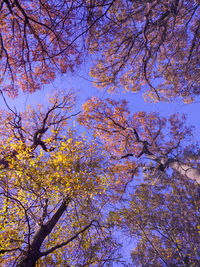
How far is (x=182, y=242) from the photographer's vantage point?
4289 millimetres

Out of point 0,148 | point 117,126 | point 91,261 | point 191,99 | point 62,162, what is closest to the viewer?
point 91,261

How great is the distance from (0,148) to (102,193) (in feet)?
16.4

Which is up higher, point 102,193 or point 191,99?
point 191,99

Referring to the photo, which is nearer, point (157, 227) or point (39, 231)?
point (39, 231)

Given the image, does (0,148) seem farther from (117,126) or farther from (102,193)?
(117,126)

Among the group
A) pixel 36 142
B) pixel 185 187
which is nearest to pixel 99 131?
pixel 36 142

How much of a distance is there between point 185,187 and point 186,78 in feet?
13.6

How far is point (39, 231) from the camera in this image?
4.10 m

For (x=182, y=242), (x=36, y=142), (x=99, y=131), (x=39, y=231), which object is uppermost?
(x=99, y=131)

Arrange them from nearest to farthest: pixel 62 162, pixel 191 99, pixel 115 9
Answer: pixel 115 9
pixel 62 162
pixel 191 99

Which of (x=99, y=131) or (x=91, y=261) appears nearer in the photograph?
(x=91, y=261)

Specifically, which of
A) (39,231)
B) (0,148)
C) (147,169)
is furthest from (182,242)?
(0,148)

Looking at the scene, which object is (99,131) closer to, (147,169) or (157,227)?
(147,169)

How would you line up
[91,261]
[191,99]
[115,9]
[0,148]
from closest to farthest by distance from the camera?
[115,9] → [91,261] → [0,148] → [191,99]
